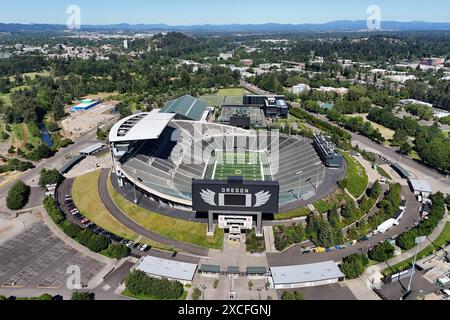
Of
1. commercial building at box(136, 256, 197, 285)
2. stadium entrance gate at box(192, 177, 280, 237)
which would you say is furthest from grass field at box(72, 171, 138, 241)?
stadium entrance gate at box(192, 177, 280, 237)

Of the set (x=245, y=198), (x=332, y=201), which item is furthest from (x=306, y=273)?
(x=332, y=201)

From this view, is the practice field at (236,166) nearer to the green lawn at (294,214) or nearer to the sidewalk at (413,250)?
the green lawn at (294,214)

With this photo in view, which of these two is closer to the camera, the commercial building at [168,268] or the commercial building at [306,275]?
the commercial building at [306,275]

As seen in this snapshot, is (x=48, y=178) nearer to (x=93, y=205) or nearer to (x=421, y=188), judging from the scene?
(x=93, y=205)

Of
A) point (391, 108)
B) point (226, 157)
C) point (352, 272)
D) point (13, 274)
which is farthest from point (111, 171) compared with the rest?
point (391, 108)

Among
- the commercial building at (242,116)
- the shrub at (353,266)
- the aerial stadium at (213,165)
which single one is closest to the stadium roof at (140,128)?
the aerial stadium at (213,165)

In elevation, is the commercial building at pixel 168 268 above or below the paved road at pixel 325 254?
above

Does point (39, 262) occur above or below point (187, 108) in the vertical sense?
below
